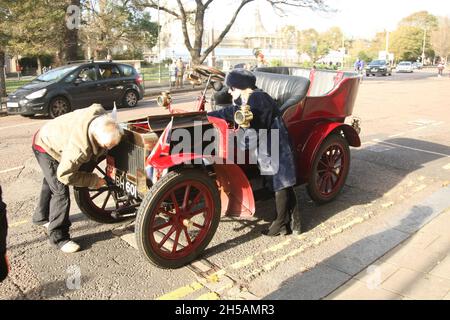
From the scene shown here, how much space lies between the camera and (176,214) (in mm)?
3463

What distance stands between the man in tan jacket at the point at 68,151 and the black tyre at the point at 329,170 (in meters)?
2.34

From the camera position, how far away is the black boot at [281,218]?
398 centimetres

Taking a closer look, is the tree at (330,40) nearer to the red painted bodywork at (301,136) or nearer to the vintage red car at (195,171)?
the red painted bodywork at (301,136)

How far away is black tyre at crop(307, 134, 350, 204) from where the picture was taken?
15.3 ft

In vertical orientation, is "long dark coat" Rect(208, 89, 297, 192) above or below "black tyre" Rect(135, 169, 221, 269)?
above

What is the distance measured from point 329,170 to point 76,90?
9.14 metres

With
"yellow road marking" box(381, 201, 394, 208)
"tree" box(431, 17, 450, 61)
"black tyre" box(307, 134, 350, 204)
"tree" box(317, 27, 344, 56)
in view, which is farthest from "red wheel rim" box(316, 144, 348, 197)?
"tree" box(431, 17, 450, 61)

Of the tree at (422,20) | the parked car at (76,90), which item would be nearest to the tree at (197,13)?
the parked car at (76,90)

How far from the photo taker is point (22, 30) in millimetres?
17250

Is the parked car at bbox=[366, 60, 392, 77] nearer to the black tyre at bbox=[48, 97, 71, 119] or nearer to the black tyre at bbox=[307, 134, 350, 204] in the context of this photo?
the black tyre at bbox=[48, 97, 71, 119]

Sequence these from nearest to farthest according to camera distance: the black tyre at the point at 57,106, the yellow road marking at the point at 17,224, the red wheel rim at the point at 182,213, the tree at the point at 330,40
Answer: the red wheel rim at the point at 182,213, the yellow road marking at the point at 17,224, the black tyre at the point at 57,106, the tree at the point at 330,40

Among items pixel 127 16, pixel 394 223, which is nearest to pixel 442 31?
pixel 127 16

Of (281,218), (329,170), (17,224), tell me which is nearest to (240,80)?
(281,218)
